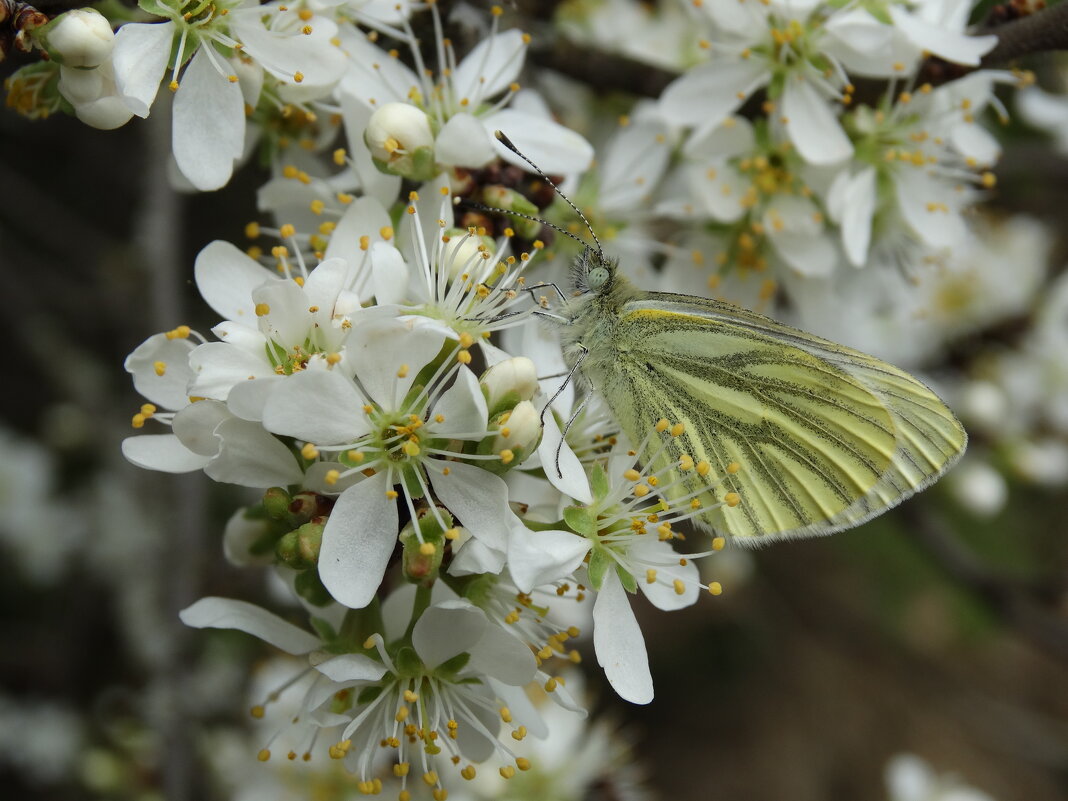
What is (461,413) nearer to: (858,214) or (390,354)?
(390,354)

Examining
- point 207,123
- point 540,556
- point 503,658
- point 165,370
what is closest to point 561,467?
point 540,556

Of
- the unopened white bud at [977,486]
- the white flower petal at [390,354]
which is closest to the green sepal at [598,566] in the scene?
the white flower petal at [390,354]

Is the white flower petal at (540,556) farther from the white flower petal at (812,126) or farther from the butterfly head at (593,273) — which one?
the white flower petal at (812,126)

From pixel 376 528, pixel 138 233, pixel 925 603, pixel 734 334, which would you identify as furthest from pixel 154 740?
pixel 925 603

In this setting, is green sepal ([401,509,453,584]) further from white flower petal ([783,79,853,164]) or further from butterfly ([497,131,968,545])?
white flower petal ([783,79,853,164])

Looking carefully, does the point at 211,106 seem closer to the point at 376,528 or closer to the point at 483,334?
the point at 483,334

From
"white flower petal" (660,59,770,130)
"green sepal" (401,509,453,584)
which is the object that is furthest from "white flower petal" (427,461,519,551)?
"white flower petal" (660,59,770,130)

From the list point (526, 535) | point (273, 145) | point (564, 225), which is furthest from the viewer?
point (564, 225)
